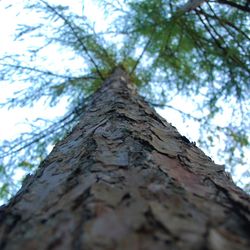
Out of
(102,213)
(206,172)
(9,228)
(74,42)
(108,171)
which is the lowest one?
(9,228)

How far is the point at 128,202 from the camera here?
0.78 m

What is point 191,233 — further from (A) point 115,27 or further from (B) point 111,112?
(A) point 115,27

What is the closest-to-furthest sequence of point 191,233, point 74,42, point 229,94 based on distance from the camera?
point 191,233 < point 74,42 < point 229,94

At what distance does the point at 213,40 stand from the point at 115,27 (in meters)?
1.11

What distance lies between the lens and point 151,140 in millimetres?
1338

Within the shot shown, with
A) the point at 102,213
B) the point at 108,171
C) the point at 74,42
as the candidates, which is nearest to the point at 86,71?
the point at 74,42

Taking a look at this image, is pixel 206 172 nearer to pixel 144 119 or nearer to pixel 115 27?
pixel 144 119

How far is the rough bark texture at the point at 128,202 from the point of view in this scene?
0.63 meters

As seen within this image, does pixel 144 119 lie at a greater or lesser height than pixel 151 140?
greater

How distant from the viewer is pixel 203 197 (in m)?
0.86

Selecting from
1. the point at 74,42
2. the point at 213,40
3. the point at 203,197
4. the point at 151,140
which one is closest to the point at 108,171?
the point at 203,197

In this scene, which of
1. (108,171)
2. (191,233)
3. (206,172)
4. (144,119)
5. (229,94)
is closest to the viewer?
(191,233)

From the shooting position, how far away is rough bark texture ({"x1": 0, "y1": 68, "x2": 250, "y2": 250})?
626 millimetres

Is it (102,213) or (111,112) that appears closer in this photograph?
(102,213)
